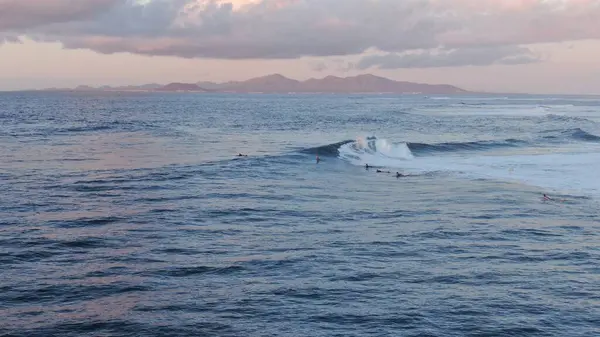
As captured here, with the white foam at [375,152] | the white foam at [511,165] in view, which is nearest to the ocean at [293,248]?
the white foam at [511,165]

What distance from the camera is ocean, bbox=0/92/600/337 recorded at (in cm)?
1502

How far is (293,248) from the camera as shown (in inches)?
827

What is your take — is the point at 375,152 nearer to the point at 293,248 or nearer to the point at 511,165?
the point at 511,165

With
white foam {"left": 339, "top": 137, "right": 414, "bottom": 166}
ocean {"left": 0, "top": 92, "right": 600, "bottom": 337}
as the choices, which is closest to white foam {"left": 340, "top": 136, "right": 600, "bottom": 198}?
white foam {"left": 339, "top": 137, "right": 414, "bottom": 166}

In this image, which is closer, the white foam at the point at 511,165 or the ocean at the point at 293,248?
the ocean at the point at 293,248

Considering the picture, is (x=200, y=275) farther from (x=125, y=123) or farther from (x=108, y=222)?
(x=125, y=123)

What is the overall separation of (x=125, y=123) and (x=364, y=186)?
2146 inches

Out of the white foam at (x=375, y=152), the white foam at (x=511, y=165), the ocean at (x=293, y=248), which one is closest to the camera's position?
the ocean at (x=293, y=248)

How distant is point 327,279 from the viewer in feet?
58.3

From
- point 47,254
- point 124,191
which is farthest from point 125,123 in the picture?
point 47,254

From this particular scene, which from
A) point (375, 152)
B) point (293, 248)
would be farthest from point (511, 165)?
point (293, 248)

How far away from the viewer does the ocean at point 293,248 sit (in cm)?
1502

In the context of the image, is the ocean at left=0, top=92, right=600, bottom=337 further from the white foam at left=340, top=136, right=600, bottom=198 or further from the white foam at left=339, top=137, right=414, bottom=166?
the white foam at left=339, top=137, right=414, bottom=166

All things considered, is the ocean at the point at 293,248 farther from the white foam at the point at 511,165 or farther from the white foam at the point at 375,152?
the white foam at the point at 375,152
